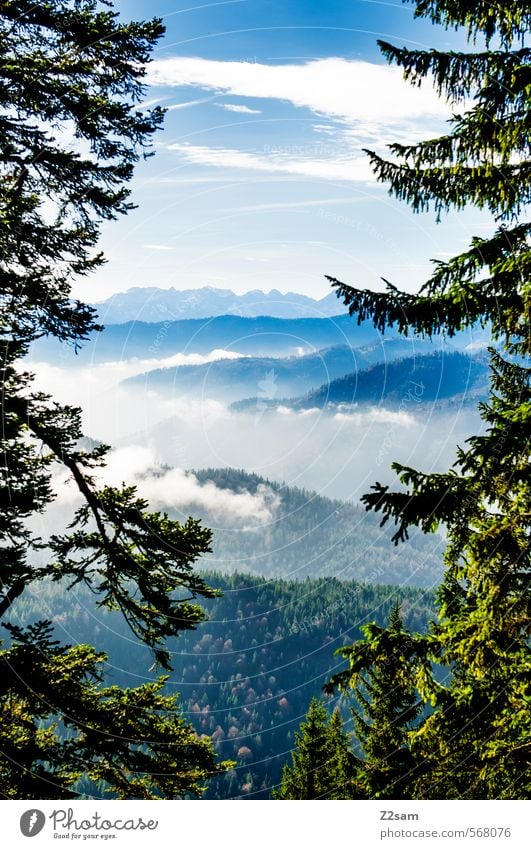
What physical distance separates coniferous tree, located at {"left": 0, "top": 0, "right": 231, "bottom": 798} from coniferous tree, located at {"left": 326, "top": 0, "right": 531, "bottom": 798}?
418 cm

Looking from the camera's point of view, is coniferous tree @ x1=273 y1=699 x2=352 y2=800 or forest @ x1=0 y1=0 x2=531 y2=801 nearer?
forest @ x1=0 y1=0 x2=531 y2=801

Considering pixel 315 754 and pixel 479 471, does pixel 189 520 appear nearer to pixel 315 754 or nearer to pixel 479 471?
pixel 479 471

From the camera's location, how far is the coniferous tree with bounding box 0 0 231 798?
8.41m

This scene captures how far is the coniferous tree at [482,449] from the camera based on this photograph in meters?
6.48

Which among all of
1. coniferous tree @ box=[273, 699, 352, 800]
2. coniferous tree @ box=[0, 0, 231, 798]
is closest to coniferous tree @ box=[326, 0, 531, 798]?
coniferous tree @ box=[0, 0, 231, 798]

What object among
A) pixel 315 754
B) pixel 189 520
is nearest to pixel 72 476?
pixel 189 520

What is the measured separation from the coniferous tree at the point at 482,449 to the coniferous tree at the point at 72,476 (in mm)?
4183

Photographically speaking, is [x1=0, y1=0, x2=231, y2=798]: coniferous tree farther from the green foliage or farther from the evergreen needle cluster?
the evergreen needle cluster

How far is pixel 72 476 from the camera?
30.5ft

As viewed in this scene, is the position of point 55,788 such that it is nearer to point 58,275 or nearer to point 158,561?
point 158,561

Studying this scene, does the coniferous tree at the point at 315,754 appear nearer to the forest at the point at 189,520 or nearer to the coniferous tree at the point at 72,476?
the forest at the point at 189,520

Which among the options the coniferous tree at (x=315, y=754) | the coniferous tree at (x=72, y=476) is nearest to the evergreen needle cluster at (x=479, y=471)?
the coniferous tree at (x=72, y=476)

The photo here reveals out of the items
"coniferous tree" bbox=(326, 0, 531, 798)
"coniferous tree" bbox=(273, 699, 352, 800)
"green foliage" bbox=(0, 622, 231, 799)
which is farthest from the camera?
"coniferous tree" bbox=(273, 699, 352, 800)

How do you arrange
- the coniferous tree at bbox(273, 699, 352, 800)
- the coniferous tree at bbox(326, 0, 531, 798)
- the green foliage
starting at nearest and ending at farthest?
the coniferous tree at bbox(326, 0, 531, 798)
the green foliage
the coniferous tree at bbox(273, 699, 352, 800)
